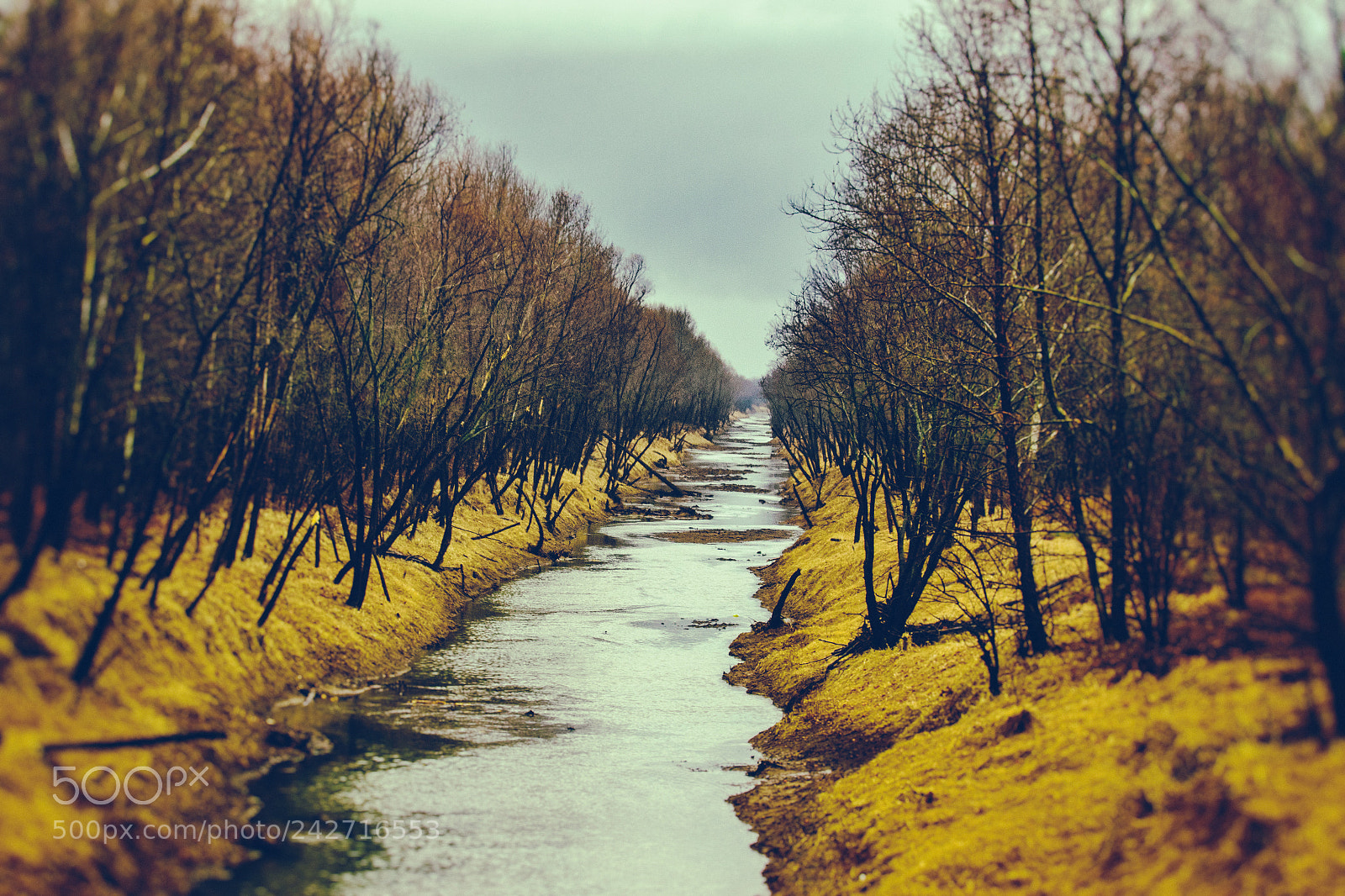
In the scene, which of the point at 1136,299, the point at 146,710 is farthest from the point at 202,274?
the point at 1136,299

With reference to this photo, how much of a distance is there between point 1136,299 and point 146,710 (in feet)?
43.5

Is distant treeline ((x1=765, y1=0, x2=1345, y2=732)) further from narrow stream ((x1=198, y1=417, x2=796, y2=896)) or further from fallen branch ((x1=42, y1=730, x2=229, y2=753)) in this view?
fallen branch ((x1=42, y1=730, x2=229, y2=753))

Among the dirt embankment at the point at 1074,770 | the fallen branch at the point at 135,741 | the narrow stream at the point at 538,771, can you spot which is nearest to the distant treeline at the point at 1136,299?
the dirt embankment at the point at 1074,770

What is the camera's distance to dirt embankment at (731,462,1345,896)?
612cm

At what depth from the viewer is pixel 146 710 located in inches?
441

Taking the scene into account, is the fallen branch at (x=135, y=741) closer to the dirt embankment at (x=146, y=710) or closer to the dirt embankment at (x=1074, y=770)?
the dirt embankment at (x=146, y=710)

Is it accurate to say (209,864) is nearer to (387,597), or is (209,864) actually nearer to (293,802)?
(293,802)

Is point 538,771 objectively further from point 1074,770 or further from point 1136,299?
point 1136,299

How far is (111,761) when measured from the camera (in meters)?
9.70

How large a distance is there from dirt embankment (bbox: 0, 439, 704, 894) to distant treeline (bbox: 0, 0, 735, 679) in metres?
0.60

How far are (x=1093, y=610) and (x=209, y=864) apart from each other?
11830 millimetres

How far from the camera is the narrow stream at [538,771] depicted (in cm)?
1069

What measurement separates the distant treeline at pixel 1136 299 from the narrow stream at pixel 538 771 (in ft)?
16.4

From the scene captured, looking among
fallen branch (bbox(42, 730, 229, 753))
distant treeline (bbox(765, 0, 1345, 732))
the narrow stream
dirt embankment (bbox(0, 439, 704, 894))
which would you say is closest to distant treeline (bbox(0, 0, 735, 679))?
dirt embankment (bbox(0, 439, 704, 894))
